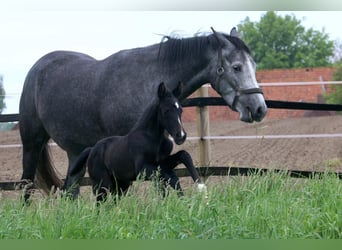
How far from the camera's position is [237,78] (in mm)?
5688

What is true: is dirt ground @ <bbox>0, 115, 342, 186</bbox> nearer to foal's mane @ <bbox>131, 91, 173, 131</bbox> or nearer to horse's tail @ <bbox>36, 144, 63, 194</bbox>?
horse's tail @ <bbox>36, 144, 63, 194</bbox>

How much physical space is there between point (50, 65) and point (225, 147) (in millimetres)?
9067

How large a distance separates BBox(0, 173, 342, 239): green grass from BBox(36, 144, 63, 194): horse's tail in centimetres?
224

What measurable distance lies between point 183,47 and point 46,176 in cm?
237

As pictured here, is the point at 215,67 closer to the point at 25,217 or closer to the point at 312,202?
the point at 312,202

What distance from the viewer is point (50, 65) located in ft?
23.2

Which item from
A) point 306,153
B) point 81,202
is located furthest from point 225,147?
point 81,202

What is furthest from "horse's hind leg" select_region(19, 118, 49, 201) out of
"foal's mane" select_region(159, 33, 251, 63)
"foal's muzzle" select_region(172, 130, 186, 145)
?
"foal's muzzle" select_region(172, 130, 186, 145)

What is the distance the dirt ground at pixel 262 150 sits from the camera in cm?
1107

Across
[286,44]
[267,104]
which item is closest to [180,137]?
[267,104]

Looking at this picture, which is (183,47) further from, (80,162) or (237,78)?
(80,162)

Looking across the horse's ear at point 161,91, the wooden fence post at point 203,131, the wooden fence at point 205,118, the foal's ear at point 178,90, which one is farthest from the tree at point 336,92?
the horse's ear at point 161,91

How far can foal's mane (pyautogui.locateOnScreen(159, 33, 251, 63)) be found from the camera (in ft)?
19.5

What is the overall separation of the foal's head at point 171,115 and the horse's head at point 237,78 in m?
0.64
